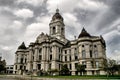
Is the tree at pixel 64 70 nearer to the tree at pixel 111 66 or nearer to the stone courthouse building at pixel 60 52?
the stone courthouse building at pixel 60 52

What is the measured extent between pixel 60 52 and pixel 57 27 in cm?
1565

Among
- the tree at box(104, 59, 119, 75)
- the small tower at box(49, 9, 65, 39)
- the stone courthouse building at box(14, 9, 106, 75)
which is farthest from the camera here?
the small tower at box(49, 9, 65, 39)

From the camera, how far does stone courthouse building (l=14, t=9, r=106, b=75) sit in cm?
6135

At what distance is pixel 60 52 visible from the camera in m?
73.8

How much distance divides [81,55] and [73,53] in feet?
24.0

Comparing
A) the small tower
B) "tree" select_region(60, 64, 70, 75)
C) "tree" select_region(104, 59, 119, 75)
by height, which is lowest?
"tree" select_region(60, 64, 70, 75)

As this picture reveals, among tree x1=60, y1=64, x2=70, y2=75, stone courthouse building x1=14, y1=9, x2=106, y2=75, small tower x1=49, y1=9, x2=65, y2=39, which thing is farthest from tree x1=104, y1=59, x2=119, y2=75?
small tower x1=49, y1=9, x2=65, y2=39

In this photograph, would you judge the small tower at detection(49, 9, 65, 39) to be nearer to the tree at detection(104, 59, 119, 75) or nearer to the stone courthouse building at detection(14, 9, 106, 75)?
the stone courthouse building at detection(14, 9, 106, 75)

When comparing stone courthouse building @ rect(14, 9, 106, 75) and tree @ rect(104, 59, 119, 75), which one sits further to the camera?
stone courthouse building @ rect(14, 9, 106, 75)

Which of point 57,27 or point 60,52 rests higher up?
point 57,27

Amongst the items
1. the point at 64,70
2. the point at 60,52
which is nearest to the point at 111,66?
the point at 64,70

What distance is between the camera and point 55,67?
67.2 m

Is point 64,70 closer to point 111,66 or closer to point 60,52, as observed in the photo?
point 60,52

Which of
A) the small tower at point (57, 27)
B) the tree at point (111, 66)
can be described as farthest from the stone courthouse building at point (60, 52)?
the tree at point (111, 66)
